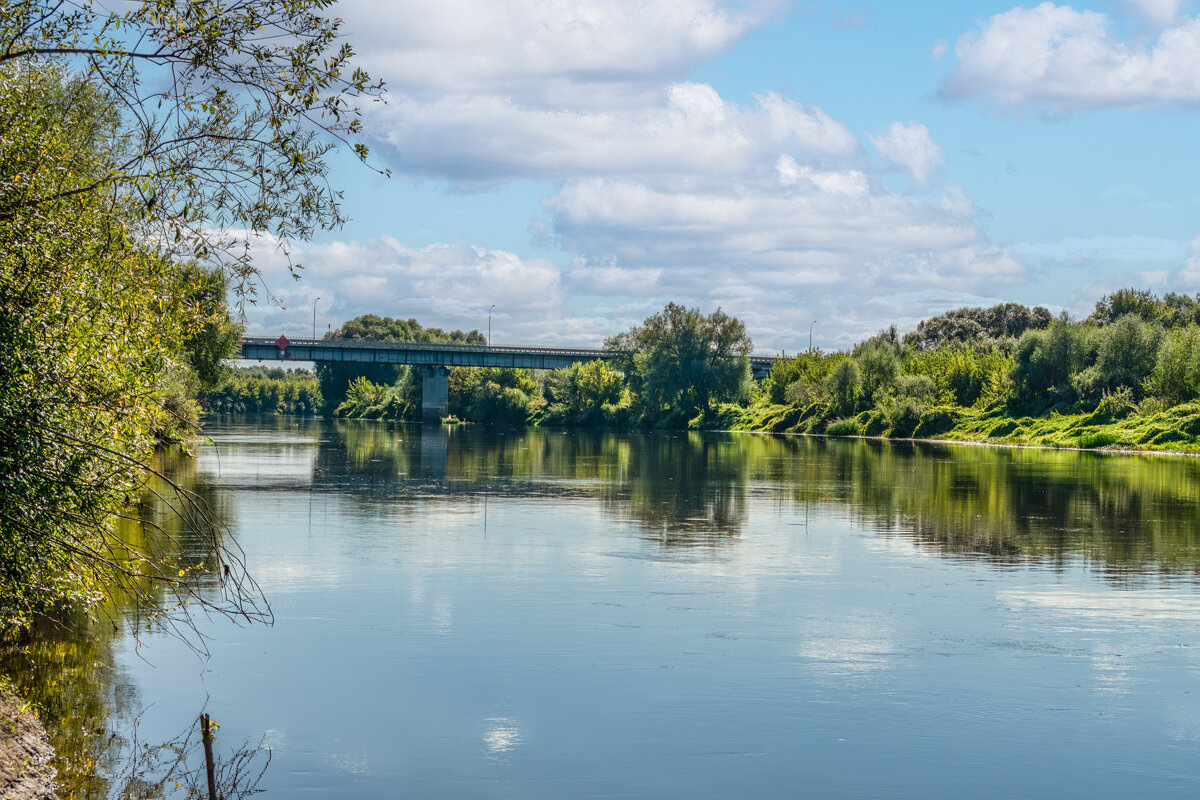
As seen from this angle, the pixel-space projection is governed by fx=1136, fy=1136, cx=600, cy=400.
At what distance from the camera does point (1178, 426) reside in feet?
293

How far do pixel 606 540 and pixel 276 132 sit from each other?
21.4 m

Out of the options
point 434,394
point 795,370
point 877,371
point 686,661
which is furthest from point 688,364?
point 686,661

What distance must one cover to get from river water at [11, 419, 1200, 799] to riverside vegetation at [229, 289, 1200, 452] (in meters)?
61.7

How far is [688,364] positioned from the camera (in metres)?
147

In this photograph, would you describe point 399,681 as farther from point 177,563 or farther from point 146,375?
point 177,563

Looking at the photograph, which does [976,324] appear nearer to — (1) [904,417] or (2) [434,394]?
(1) [904,417]

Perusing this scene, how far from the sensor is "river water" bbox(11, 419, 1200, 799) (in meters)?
13.6

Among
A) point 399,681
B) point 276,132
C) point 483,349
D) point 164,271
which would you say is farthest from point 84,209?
point 483,349

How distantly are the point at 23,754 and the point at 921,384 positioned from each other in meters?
118

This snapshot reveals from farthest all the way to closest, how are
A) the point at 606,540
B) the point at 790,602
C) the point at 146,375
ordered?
the point at 606,540 → the point at 790,602 → the point at 146,375

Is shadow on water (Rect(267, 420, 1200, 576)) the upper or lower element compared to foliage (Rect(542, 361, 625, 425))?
lower

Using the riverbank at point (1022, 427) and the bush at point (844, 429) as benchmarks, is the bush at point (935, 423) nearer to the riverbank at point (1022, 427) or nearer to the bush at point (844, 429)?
the riverbank at point (1022, 427)

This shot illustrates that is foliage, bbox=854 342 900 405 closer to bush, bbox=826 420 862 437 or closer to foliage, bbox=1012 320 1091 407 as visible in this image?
bush, bbox=826 420 862 437

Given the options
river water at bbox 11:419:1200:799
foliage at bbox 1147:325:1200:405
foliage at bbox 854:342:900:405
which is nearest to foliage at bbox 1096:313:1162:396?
foliage at bbox 1147:325:1200:405
